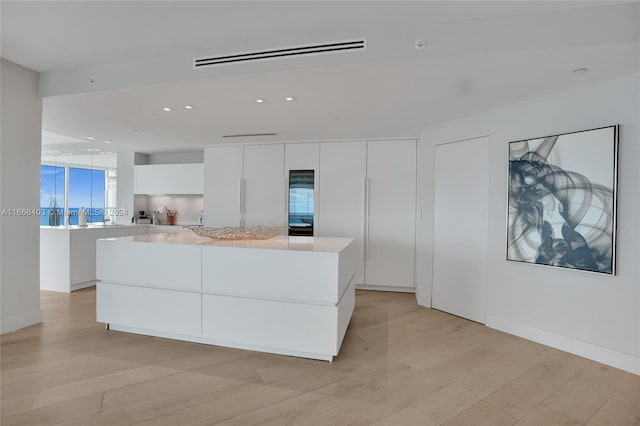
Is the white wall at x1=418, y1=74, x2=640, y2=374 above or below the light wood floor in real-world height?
above


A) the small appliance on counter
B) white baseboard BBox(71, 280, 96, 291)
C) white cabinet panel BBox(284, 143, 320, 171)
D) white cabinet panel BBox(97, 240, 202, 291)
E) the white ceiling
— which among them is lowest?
white baseboard BBox(71, 280, 96, 291)

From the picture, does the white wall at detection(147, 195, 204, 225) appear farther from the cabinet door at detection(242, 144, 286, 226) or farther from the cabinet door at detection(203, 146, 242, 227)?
the cabinet door at detection(242, 144, 286, 226)

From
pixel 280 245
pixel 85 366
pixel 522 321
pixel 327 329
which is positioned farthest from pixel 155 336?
pixel 522 321

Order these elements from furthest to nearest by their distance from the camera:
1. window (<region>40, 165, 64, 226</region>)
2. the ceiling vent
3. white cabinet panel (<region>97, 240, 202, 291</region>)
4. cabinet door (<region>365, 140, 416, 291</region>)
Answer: window (<region>40, 165, 64, 226</region>) → cabinet door (<region>365, 140, 416, 291</region>) → white cabinet panel (<region>97, 240, 202, 291</region>) → the ceiling vent

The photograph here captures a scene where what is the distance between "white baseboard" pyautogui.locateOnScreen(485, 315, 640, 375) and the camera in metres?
2.54

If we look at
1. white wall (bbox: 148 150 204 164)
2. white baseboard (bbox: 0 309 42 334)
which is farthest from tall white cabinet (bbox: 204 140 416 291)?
white baseboard (bbox: 0 309 42 334)

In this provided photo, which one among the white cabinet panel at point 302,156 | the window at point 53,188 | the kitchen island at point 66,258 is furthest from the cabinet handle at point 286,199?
the window at point 53,188

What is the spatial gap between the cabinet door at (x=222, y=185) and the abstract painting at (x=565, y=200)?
160 inches

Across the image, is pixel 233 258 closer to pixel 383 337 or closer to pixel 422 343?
pixel 383 337

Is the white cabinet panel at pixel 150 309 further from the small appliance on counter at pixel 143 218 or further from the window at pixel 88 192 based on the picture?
the window at pixel 88 192

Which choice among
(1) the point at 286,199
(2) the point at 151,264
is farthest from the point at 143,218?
(2) the point at 151,264

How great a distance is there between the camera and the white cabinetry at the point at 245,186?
5277 millimetres

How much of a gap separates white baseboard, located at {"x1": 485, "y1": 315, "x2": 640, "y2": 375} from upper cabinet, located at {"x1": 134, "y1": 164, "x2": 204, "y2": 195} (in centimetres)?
513

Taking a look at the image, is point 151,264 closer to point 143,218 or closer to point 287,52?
point 287,52
